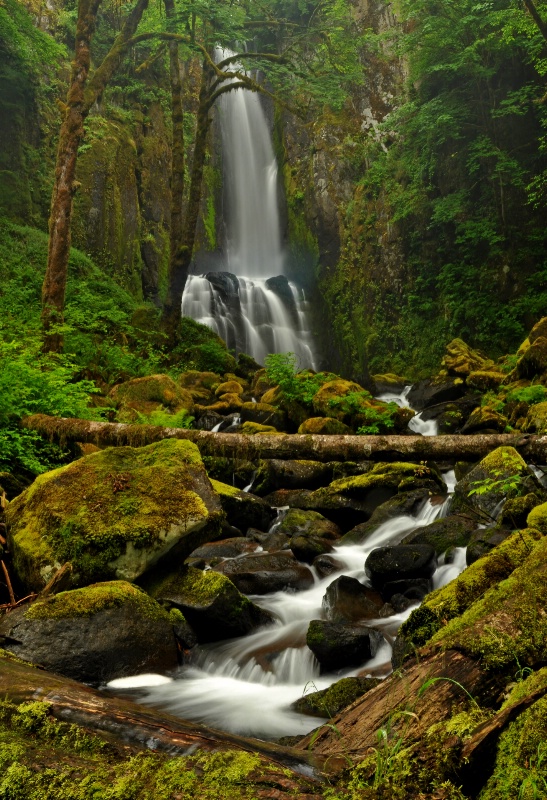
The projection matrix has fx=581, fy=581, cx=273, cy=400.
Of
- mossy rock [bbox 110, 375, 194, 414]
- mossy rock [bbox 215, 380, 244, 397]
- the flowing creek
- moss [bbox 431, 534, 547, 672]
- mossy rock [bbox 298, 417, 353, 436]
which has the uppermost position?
mossy rock [bbox 110, 375, 194, 414]

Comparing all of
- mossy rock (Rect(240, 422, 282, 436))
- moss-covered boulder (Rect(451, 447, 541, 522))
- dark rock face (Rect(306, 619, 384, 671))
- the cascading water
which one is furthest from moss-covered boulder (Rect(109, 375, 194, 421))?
the cascading water

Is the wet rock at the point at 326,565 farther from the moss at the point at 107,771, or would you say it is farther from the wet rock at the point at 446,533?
the moss at the point at 107,771

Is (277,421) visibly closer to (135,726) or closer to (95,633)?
(95,633)

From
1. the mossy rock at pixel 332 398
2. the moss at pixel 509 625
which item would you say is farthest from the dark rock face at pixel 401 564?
the mossy rock at pixel 332 398

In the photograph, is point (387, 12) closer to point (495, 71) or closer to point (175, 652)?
point (495, 71)

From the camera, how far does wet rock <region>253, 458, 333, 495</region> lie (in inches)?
385

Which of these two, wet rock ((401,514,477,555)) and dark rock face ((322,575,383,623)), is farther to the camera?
wet rock ((401,514,477,555))

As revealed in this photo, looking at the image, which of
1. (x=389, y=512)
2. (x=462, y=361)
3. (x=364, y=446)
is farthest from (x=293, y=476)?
(x=462, y=361)

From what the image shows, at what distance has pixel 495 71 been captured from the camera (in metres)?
18.5

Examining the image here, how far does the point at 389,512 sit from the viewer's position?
781 centimetres

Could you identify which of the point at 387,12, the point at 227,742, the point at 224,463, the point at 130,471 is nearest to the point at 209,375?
the point at 224,463

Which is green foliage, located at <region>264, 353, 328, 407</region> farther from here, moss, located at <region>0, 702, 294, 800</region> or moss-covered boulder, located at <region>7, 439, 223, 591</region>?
moss, located at <region>0, 702, 294, 800</region>

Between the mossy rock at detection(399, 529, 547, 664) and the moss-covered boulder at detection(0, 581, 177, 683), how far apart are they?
6.90 ft

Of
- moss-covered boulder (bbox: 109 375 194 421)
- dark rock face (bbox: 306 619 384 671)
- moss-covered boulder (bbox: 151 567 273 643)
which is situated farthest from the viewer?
moss-covered boulder (bbox: 109 375 194 421)
